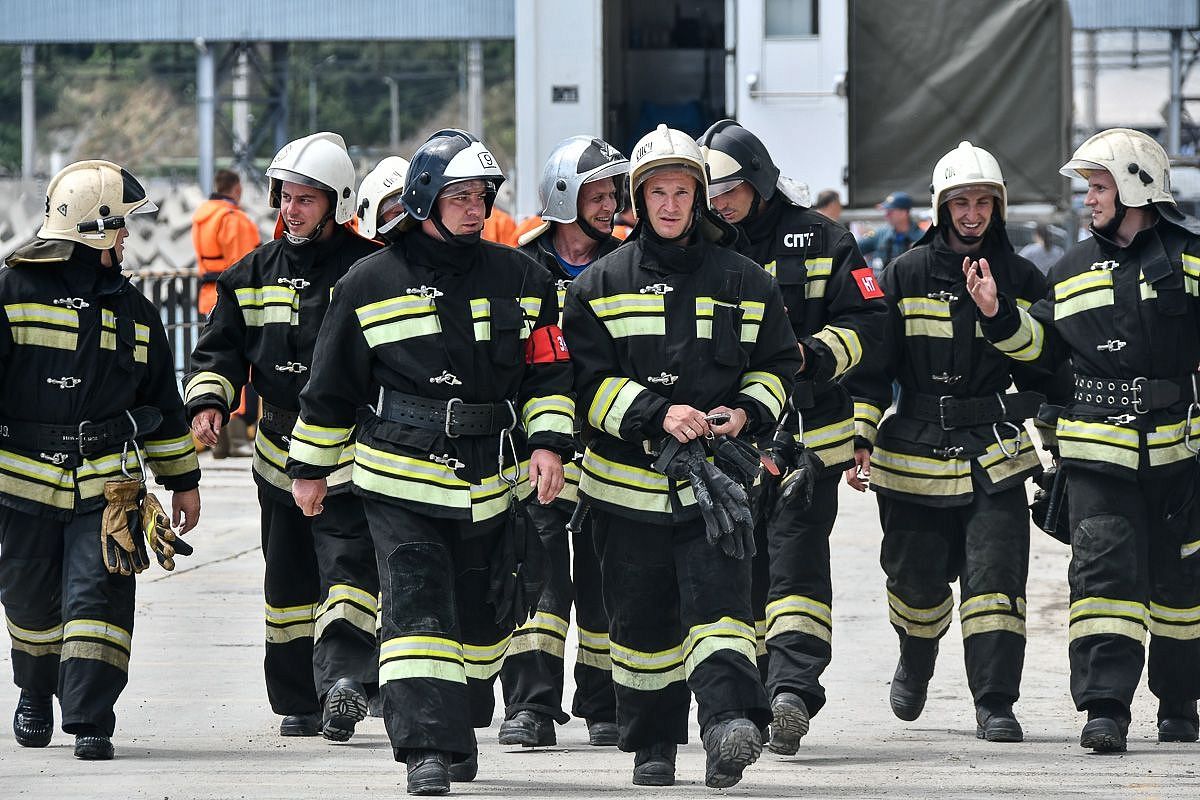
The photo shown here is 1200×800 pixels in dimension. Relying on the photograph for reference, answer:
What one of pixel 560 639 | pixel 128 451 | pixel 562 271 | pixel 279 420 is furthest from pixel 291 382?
pixel 560 639

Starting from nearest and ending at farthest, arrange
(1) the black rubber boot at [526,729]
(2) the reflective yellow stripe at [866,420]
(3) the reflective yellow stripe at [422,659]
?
1. (3) the reflective yellow stripe at [422,659]
2. (1) the black rubber boot at [526,729]
3. (2) the reflective yellow stripe at [866,420]

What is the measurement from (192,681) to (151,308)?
199cm

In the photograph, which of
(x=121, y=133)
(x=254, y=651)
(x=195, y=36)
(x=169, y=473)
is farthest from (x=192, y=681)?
(x=121, y=133)

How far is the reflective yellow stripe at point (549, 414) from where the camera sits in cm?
622

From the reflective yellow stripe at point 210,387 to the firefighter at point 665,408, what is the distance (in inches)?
59.8

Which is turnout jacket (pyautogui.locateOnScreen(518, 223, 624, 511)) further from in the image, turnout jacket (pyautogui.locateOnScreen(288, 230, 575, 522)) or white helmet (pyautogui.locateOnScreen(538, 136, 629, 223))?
turnout jacket (pyautogui.locateOnScreen(288, 230, 575, 522))

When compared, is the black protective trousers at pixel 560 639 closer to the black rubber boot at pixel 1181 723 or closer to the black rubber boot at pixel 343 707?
the black rubber boot at pixel 343 707

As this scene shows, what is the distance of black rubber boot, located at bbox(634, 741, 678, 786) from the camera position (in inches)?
246

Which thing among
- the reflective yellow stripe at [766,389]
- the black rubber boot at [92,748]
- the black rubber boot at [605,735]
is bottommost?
the black rubber boot at [605,735]

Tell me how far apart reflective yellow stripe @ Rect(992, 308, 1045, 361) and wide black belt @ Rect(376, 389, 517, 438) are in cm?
218

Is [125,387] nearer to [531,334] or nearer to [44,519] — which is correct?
[44,519]

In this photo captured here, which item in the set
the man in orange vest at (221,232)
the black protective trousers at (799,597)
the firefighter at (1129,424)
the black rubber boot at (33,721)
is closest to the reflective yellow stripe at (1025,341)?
the firefighter at (1129,424)

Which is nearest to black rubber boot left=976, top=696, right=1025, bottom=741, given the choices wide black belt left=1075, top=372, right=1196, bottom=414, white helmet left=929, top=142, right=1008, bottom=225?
wide black belt left=1075, top=372, right=1196, bottom=414

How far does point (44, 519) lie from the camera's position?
271 inches
